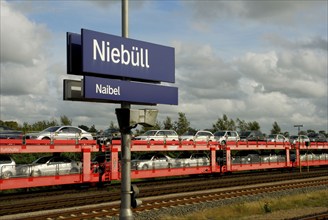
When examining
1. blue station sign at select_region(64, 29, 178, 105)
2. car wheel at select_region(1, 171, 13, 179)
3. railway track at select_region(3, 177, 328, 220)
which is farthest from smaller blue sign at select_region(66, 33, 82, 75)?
car wheel at select_region(1, 171, 13, 179)

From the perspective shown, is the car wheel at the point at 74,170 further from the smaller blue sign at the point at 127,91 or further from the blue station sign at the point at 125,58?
the blue station sign at the point at 125,58

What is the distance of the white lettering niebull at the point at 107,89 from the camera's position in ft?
31.7

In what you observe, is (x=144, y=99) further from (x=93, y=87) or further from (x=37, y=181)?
(x=37, y=181)

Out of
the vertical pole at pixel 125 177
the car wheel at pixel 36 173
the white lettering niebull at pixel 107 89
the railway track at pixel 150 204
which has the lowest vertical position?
the railway track at pixel 150 204

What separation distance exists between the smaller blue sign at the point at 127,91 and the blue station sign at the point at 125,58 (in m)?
0.17

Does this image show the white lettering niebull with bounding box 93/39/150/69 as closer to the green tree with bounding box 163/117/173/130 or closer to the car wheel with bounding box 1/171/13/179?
the car wheel with bounding box 1/171/13/179

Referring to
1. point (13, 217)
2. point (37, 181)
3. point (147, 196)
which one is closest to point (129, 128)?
point (13, 217)

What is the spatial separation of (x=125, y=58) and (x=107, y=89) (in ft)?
2.65

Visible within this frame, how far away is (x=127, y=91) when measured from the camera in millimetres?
10203

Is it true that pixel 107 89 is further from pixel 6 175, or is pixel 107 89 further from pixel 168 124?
pixel 168 124

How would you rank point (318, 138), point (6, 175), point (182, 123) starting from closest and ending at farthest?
point (6, 175) → point (318, 138) → point (182, 123)

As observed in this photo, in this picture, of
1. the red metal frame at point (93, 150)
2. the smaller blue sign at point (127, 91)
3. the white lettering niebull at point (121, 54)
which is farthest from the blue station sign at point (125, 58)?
the red metal frame at point (93, 150)

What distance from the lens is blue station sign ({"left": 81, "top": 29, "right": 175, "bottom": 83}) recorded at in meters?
9.53

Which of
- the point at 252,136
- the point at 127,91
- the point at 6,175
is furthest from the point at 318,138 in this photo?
the point at 127,91
